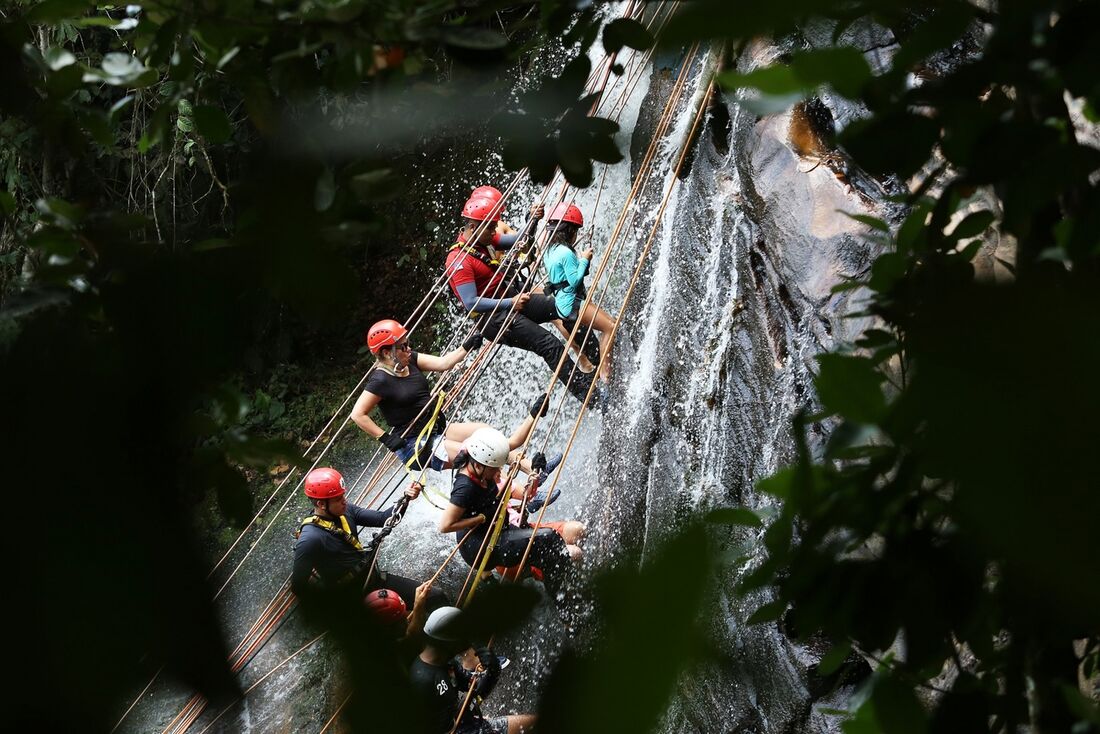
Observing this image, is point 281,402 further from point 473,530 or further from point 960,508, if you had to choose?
point 960,508

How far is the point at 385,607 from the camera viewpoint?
0.39 meters

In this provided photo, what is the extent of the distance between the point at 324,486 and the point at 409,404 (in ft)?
2.31

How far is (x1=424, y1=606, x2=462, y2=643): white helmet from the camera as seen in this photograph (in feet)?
1.19

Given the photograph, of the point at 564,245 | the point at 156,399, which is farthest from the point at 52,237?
the point at 564,245

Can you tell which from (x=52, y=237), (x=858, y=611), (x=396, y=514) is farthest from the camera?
(x=396, y=514)

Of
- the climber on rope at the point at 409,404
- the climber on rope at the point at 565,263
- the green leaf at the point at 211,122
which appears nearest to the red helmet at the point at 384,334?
the climber on rope at the point at 409,404

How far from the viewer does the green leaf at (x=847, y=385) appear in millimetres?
501

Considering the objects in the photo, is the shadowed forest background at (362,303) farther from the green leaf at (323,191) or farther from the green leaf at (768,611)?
the green leaf at (768,611)

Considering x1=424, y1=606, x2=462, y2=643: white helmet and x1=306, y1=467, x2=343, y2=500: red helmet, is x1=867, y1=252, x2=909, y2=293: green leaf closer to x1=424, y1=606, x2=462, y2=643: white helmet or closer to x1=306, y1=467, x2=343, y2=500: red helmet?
x1=424, y1=606, x2=462, y2=643: white helmet

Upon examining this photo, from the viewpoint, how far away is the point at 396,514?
437cm

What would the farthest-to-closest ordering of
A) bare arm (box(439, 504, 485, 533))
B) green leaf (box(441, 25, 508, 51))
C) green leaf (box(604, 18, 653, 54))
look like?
bare arm (box(439, 504, 485, 533)) → green leaf (box(604, 18, 653, 54)) → green leaf (box(441, 25, 508, 51))

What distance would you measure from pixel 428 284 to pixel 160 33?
280 inches

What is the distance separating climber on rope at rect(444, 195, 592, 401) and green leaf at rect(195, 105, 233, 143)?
3.97 metres

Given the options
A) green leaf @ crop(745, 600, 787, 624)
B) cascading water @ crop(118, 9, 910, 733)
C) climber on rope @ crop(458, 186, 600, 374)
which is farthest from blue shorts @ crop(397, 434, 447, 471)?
green leaf @ crop(745, 600, 787, 624)
